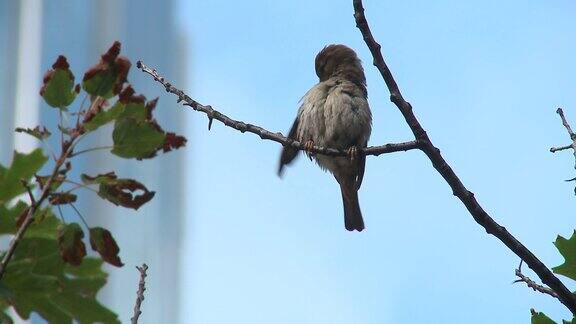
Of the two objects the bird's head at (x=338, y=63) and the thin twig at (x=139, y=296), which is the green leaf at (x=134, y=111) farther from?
the bird's head at (x=338, y=63)

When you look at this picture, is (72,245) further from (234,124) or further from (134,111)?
(234,124)

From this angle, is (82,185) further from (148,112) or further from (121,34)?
(121,34)

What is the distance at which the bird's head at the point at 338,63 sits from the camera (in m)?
6.79

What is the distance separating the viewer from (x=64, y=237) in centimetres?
228

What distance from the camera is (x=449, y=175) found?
2873 mm

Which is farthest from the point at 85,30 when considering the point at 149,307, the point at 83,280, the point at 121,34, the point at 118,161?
the point at 83,280

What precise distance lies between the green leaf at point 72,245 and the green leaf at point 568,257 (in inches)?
43.2

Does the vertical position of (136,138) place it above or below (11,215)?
above

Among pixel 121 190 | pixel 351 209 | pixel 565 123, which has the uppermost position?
pixel 351 209

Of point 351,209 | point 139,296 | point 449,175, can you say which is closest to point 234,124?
point 139,296

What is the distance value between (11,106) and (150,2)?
6557mm

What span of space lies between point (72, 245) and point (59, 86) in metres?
0.32

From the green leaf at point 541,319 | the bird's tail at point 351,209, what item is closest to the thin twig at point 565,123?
the green leaf at point 541,319

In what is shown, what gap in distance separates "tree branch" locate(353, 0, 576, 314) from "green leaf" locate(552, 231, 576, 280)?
5cm
